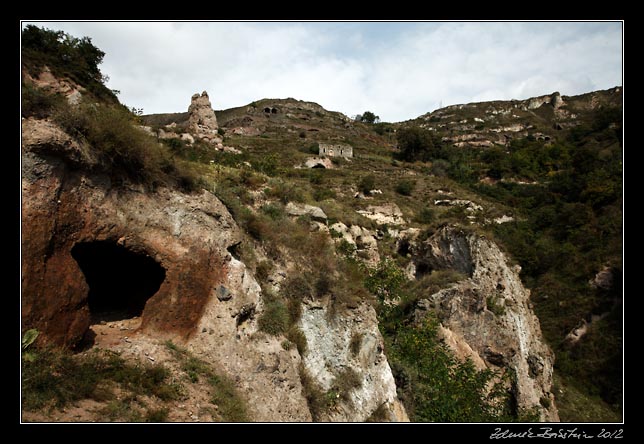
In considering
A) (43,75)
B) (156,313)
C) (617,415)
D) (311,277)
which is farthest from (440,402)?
(43,75)

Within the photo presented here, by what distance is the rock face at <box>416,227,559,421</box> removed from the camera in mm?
16219

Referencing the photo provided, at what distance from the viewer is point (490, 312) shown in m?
17.2

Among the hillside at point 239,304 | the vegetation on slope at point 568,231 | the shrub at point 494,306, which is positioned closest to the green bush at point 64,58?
the hillside at point 239,304

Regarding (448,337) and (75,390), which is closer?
(75,390)

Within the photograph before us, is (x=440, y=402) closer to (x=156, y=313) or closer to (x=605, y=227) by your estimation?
(x=156, y=313)

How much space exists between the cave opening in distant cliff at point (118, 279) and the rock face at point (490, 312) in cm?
1176

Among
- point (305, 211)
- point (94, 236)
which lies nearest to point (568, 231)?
point (305, 211)

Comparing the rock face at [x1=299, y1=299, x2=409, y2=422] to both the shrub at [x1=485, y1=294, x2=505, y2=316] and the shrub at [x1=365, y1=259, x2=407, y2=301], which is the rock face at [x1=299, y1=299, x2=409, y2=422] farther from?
the shrub at [x1=485, y1=294, x2=505, y2=316]

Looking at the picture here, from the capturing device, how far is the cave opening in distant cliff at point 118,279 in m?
7.37

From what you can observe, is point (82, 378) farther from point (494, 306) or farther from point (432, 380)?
point (494, 306)

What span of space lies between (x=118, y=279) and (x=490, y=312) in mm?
16334

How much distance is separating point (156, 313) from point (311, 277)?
429 cm

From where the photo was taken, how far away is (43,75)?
20.4m

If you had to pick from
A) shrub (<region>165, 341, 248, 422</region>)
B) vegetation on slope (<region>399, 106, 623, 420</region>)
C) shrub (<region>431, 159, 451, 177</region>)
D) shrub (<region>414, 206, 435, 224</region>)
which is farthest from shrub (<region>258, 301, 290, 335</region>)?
shrub (<region>431, 159, 451, 177</region>)
